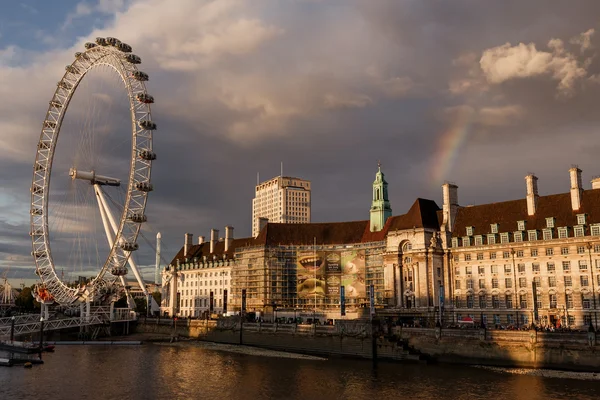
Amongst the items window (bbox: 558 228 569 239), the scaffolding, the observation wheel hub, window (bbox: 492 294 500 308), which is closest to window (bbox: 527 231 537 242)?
window (bbox: 558 228 569 239)

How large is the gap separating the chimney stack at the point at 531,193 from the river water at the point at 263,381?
3516 centimetres

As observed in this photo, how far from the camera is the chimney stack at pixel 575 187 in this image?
8581cm

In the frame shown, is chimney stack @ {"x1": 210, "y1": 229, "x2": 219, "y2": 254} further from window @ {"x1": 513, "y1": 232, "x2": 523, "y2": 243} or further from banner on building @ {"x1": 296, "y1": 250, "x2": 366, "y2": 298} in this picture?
window @ {"x1": 513, "y1": 232, "x2": 523, "y2": 243}

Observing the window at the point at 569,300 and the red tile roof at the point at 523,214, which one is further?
the red tile roof at the point at 523,214

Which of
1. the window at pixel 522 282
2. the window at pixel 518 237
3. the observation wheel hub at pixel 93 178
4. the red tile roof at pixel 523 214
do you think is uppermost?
the observation wheel hub at pixel 93 178

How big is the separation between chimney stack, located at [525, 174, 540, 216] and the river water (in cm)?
3516

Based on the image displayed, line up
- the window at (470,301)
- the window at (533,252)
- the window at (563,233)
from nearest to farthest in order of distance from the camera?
the window at (563,233), the window at (533,252), the window at (470,301)

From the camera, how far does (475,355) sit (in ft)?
222

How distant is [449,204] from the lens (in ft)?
332

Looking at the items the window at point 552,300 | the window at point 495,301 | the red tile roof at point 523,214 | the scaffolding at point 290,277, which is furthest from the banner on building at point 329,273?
the window at point 552,300

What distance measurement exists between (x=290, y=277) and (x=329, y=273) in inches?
317

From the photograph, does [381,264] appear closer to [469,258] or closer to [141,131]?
[469,258]

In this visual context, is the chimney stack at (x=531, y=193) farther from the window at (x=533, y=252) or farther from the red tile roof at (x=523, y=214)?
the window at (x=533, y=252)

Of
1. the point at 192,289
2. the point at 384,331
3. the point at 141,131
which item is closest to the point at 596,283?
the point at 384,331
